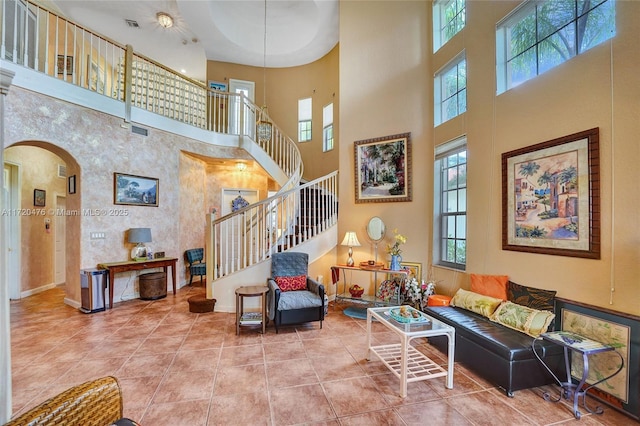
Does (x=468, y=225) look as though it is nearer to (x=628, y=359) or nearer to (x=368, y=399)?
(x=628, y=359)

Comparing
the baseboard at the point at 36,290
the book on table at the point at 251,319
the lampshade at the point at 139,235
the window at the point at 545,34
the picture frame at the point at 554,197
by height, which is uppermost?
Result: the window at the point at 545,34

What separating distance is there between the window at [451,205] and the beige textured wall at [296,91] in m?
3.15

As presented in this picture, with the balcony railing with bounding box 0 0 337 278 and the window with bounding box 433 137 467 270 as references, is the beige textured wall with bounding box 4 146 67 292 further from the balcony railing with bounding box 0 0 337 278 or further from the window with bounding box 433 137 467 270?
the window with bounding box 433 137 467 270

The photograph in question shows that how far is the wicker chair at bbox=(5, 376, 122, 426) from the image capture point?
45.3 inches

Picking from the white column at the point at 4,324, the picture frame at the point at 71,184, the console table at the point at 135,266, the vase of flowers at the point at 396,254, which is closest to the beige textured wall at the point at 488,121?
the vase of flowers at the point at 396,254

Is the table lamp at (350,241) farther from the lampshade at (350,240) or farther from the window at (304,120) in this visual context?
the window at (304,120)

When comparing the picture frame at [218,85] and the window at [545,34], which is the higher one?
the picture frame at [218,85]

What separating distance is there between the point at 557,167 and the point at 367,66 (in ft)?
12.0

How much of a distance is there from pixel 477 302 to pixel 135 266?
212 inches

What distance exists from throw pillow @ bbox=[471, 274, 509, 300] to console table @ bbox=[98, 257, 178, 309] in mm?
5196

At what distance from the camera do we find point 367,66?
5.11 m

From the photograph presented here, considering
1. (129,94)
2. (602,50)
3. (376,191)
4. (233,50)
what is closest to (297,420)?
(376,191)

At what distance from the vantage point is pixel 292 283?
13.6 feet

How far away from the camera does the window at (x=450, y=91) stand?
159 inches
